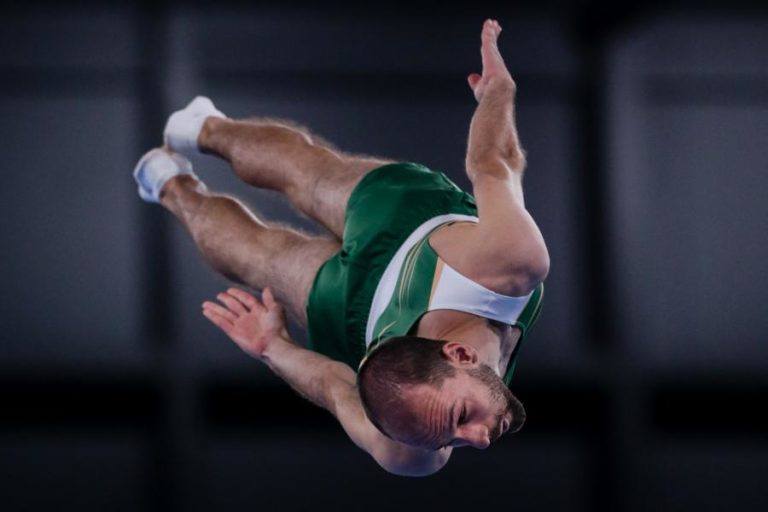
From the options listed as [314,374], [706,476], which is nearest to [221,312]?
[314,374]

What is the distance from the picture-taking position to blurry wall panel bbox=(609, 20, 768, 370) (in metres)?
6.79

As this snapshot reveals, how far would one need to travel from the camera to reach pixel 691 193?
695 centimetres

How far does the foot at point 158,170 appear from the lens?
4164 millimetres

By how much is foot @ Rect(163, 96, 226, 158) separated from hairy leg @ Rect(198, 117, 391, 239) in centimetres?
6

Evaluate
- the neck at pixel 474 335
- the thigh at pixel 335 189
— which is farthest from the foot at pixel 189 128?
the neck at pixel 474 335

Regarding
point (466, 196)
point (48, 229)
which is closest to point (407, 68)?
point (48, 229)

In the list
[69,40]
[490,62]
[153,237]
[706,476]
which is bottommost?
[706,476]

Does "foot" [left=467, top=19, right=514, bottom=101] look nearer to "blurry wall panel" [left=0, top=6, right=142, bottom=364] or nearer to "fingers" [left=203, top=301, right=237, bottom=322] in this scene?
"fingers" [left=203, top=301, right=237, bottom=322]

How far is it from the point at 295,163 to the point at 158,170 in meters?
0.68

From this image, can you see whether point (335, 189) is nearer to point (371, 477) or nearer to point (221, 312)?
point (221, 312)

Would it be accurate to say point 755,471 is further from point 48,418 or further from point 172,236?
point 48,418

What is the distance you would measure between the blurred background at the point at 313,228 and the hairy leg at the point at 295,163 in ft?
8.32

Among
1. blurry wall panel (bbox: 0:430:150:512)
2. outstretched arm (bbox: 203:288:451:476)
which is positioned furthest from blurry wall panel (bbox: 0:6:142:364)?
outstretched arm (bbox: 203:288:451:476)

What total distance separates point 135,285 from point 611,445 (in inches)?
111
